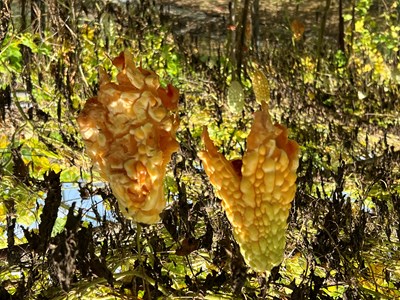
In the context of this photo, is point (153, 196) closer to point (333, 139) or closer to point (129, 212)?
point (129, 212)

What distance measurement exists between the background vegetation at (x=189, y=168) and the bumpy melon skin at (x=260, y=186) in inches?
2.8

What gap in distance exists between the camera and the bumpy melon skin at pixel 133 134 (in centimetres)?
69

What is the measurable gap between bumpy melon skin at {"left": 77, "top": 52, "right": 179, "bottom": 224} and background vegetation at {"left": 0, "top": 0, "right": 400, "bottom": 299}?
0.21 ft

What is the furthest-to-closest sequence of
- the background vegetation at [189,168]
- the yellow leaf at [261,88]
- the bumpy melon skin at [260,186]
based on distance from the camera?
the yellow leaf at [261,88]
the background vegetation at [189,168]
the bumpy melon skin at [260,186]

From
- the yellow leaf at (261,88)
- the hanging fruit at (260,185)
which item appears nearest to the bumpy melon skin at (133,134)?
the hanging fruit at (260,185)

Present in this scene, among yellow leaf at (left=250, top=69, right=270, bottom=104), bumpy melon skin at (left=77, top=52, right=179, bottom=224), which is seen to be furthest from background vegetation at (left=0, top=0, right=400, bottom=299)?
yellow leaf at (left=250, top=69, right=270, bottom=104)

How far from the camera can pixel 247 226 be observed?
724mm

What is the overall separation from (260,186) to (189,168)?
3.47ft

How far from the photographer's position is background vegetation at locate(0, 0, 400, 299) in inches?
34.7

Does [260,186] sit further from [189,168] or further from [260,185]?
[189,168]

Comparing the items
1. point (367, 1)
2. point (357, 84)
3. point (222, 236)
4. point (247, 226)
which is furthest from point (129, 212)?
point (367, 1)

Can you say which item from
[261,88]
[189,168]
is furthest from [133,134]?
[261,88]

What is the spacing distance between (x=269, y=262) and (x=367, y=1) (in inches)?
156

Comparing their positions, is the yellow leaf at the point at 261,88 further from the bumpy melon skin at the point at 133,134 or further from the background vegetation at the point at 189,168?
the bumpy melon skin at the point at 133,134
